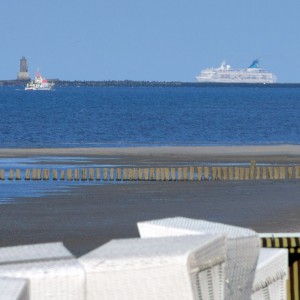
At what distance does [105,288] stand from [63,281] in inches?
9.4

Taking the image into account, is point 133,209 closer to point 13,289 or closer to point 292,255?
point 292,255

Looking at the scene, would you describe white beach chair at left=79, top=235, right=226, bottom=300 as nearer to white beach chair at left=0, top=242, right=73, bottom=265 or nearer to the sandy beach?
white beach chair at left=0, top=242, right=73, bottom=265

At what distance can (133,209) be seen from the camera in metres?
40.2

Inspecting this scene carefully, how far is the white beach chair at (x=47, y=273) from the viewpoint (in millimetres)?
4648

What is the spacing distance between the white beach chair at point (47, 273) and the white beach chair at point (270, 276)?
5.69 ft

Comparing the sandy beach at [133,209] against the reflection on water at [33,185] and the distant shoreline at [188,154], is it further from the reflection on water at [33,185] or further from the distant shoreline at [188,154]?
the distant shoreline at [188,154]

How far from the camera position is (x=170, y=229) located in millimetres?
5824

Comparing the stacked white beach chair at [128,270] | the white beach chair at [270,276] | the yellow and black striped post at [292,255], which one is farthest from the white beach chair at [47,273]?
the yellow and black striped post at [292,255]

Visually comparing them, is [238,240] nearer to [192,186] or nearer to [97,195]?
[97,195]

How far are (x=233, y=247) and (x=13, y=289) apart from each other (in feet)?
4.68

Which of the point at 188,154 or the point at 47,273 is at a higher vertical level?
the point at 47,273

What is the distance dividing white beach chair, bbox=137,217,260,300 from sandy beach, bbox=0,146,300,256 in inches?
830

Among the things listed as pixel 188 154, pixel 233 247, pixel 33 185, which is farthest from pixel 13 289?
pixel 188 154

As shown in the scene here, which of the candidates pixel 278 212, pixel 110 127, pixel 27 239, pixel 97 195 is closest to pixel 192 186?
pixel 97 195
